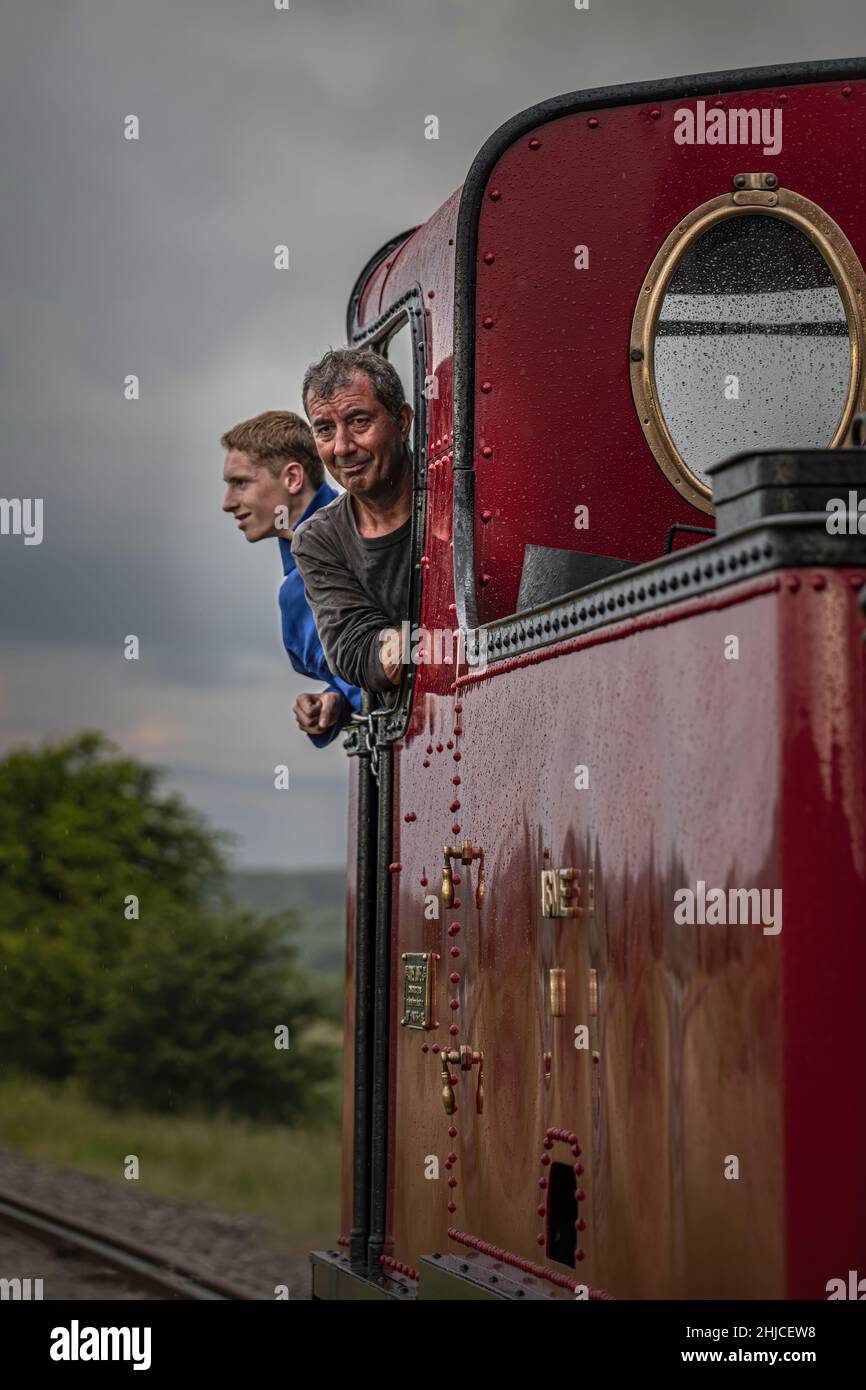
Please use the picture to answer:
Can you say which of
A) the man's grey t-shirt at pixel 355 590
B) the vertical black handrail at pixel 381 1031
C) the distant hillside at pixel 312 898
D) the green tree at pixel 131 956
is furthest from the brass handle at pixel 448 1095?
the distant hillside at pixel 312 898

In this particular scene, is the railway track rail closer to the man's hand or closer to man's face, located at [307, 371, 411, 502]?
the man's hand

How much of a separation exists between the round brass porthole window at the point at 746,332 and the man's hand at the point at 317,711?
157 centimetres

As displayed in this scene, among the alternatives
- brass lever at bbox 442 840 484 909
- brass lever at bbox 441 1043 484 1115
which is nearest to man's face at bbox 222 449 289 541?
brass lever at bbox 442 840 484 909

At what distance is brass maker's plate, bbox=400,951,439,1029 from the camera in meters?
5.10

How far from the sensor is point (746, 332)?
507cm

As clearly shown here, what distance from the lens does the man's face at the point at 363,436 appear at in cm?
566

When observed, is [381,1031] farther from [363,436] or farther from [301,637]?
[363,436]

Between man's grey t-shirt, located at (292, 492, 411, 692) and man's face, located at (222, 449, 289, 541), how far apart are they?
3.29 feet

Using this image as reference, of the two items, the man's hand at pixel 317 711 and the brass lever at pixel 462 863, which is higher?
the man's hand at pixel 317 711

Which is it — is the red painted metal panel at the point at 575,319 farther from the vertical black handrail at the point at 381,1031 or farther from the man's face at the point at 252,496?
the man's face at the point at 252,496

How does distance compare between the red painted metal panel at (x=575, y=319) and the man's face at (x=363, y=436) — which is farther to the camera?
the man's face at (x=363, y=436)

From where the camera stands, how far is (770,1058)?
314cm
